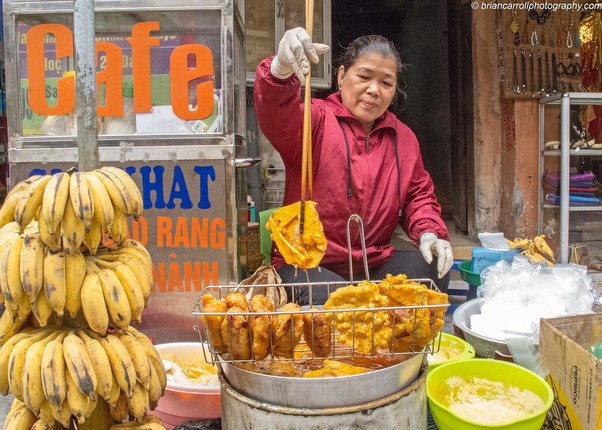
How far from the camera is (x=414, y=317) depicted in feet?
4.96

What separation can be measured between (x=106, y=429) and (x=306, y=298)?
1.26m

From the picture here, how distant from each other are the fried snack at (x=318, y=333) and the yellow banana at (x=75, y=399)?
2.07 feet

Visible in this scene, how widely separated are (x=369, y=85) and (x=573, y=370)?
1744 millimetres

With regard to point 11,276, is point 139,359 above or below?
below

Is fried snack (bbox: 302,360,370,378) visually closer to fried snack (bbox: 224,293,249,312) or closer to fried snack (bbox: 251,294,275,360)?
fried snack (bbox: 251,294,275,360)

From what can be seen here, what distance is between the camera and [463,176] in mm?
6871

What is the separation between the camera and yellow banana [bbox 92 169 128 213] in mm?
1504

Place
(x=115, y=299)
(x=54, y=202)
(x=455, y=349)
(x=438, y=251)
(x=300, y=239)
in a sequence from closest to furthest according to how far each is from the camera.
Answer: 1. (x=54, y=202)
2. (x=115, y=299)
3. (x=300, y=239)
4. (x=455, y=349)
5. (x=438, y=251)

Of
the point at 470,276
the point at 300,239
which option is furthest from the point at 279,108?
the point at 470,276

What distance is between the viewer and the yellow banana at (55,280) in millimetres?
1420

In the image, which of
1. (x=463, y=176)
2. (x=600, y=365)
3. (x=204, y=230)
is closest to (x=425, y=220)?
(x=204, y=230)

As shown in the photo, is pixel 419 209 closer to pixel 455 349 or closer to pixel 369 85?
pixel 369 85

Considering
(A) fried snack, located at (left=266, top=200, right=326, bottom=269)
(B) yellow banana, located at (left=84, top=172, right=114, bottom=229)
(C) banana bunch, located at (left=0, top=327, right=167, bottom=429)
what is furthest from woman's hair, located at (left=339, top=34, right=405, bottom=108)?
(C) banana bunch, located at (left=0, top=327, right=167, bottom=429)

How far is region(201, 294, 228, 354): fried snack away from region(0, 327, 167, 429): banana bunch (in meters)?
0.21
